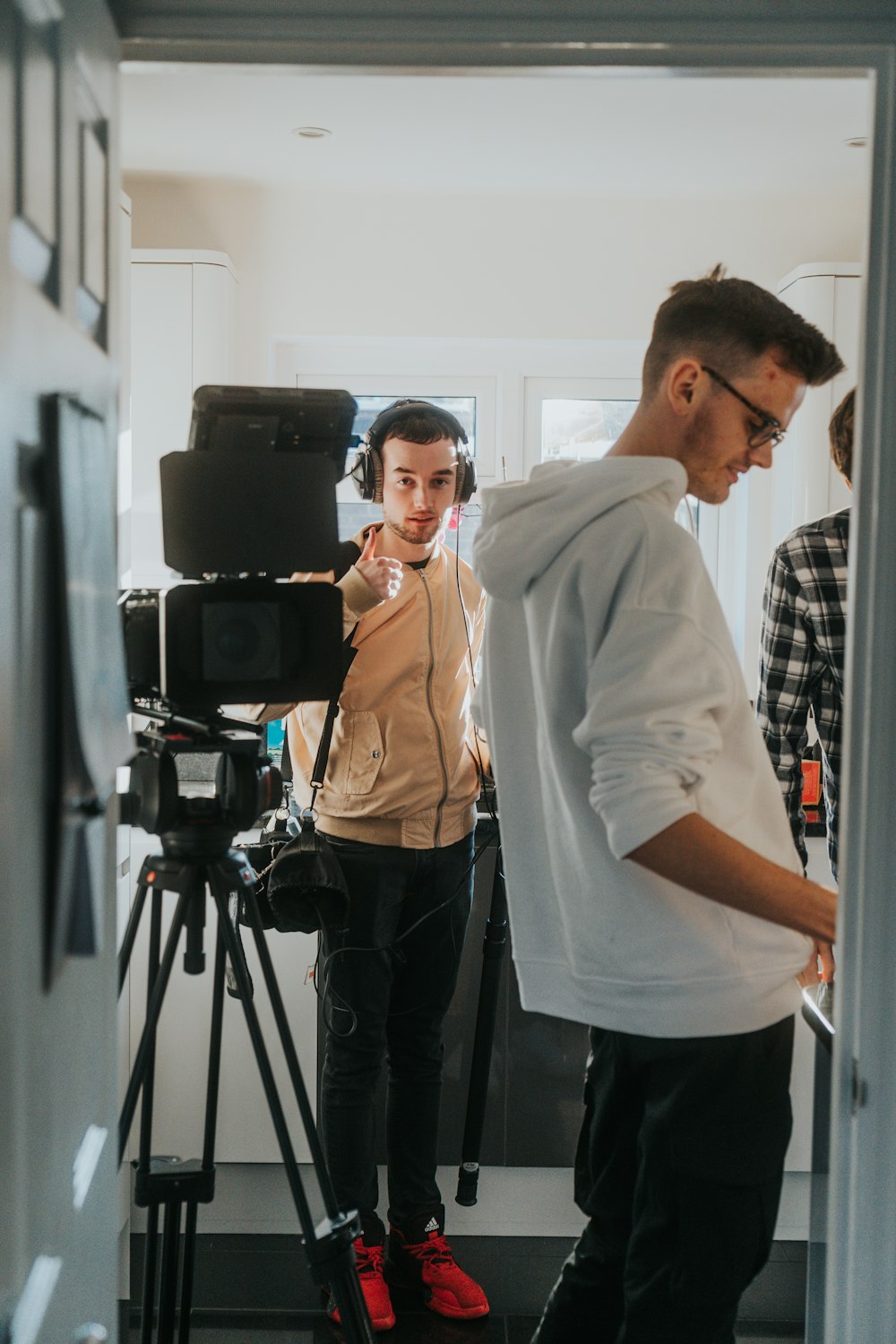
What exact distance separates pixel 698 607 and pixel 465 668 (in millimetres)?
1013

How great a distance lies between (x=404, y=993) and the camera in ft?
6.59

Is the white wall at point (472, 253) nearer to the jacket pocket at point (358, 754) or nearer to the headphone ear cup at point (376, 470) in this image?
the headphone ear cup at point (376, 470)

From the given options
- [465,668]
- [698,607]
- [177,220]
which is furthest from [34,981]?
[177,220]

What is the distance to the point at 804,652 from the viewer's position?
168cm

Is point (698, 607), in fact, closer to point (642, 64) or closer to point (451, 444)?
point (642, 64)

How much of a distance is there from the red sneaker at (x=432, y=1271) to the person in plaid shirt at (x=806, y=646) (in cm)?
97

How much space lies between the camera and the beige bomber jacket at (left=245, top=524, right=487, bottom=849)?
1914 mm

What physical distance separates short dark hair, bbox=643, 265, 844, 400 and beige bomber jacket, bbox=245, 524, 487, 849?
810 millimetres

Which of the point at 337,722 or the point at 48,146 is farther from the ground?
the point at 48,146

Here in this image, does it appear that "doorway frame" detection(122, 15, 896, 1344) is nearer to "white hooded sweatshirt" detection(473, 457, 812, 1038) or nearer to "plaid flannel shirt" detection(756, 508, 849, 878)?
"white hooded sweatshirt" detection(473, 457, 812, 1038)

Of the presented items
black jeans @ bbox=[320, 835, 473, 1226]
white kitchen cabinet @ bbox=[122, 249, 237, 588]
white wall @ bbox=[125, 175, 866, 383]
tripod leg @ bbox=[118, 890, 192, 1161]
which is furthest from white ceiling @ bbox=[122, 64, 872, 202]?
tripod leg @ bbox=[118, 890, 192, 1161]

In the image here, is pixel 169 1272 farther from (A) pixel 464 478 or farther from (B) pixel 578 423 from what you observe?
(B) pixel 578 423

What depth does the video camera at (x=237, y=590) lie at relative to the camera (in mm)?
1270

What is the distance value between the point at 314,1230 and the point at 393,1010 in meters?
0.73
